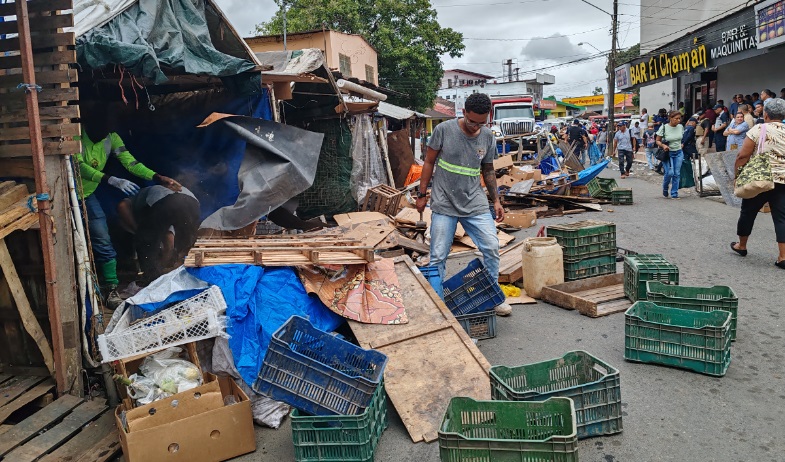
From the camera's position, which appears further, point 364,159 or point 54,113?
point 364,159

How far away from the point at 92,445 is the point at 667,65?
82.2 ft

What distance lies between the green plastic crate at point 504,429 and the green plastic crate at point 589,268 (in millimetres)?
3748

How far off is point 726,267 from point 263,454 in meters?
6.10

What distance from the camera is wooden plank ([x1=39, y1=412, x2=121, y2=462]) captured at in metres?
3.75

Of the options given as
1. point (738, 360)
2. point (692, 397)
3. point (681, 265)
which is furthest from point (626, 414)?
point (681, 265)

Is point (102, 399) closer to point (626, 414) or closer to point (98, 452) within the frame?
point (98, 452)

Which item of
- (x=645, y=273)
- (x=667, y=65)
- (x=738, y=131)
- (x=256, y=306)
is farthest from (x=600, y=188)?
(x=667, y=65)

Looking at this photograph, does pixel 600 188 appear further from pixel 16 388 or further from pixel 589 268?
pixel 16 388

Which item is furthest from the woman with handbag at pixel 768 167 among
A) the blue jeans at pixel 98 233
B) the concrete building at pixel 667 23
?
the concrete building at pixel 667 23

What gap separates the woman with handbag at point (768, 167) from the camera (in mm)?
6879

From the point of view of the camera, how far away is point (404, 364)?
174 inches

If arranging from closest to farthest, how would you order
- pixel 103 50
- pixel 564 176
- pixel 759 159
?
pixel 103 50, pixel 759 159, pixel 564 176

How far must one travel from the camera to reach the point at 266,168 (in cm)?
697

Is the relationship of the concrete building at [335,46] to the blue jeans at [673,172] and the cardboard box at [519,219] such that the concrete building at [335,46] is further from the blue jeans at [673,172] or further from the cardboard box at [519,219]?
the cardboard box at [519,219]
